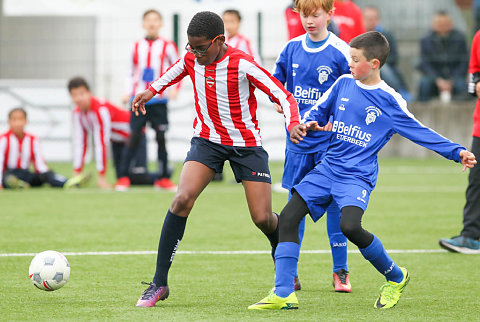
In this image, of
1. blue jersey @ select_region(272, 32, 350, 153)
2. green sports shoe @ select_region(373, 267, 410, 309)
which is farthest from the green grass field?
blue jersey @ select_region(272, 32, 350, 153)

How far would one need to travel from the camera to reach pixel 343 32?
10453 mm

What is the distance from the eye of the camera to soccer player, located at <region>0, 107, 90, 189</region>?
1157 cm

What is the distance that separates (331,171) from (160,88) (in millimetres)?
1203

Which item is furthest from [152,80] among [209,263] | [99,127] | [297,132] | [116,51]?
[297,132]

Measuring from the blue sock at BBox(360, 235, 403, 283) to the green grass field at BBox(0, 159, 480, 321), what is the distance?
0.18m

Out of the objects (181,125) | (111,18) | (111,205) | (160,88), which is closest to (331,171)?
(160,88)

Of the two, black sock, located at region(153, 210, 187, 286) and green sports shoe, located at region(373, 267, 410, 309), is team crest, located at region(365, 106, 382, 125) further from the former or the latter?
black sock, located at region(153, 210, 187, 286)

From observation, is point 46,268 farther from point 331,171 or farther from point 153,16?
point 153,16

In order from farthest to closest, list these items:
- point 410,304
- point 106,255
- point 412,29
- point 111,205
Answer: point 412,29 → point 111,205 → point 106,255 → point 410,304

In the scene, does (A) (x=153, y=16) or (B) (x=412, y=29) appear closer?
(A) (x=153, y=16)

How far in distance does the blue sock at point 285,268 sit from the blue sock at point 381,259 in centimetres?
40

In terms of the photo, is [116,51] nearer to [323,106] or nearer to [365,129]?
[323,106]

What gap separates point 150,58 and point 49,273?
21.6 feet

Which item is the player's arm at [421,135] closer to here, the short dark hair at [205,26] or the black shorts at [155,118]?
the short dark hair at [205,26]
